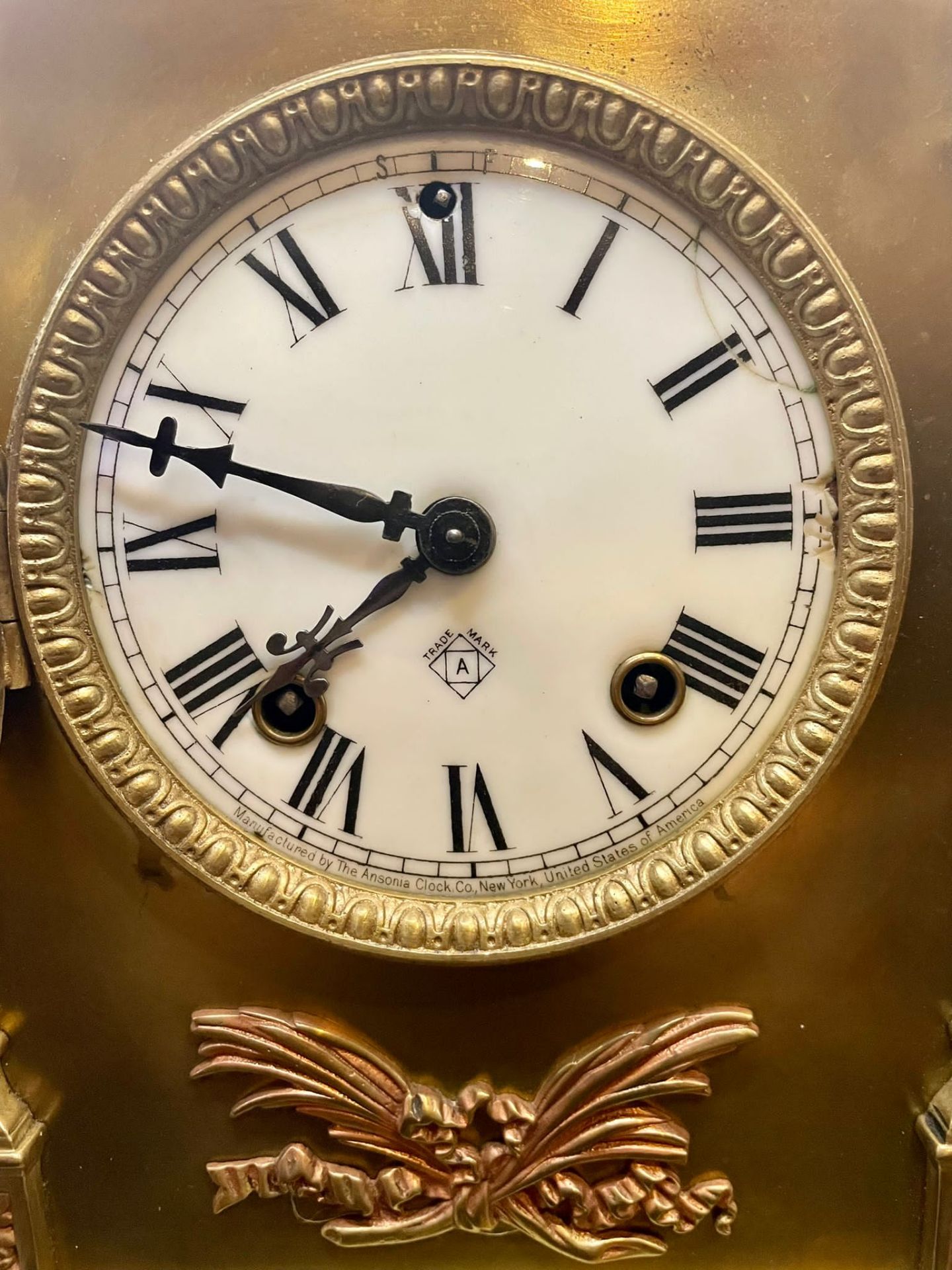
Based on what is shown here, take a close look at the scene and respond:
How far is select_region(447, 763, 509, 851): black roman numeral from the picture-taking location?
2.09 ft

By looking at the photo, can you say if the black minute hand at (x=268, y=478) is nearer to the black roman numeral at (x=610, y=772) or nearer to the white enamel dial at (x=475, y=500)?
the white enamel dial at (x=475, y=500)

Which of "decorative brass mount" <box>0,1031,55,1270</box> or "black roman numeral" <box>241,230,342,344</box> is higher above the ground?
"black roman numeral" <box>241,230,342,344</box>

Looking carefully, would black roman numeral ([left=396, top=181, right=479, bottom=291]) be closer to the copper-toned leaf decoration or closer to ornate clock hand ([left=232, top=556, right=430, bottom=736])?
ornate clock hand ([left=232, top=556, right=430, bottom=736])

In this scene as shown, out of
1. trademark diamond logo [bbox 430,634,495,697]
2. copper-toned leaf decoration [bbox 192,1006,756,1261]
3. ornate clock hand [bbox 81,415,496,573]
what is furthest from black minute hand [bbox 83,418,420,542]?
copper-toned leaf decoration [bbox 192,1006,756,1261]

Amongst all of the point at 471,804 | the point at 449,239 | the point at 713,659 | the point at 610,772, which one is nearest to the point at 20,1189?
the point at 471,804

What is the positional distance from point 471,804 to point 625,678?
161 mm

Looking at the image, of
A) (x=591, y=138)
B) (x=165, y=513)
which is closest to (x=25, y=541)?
(x=165, y=513)

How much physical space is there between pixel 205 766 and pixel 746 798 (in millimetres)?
437

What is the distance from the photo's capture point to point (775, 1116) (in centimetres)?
67

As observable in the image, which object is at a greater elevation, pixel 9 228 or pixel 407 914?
pixel 9 228

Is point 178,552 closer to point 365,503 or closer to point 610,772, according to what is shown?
point 365,503

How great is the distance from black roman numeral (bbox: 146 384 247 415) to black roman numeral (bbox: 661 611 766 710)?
0.38 meters

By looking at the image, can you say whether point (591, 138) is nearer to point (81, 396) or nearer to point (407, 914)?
point (81, 396)

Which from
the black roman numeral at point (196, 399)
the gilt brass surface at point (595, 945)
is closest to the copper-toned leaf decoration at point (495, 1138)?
the gilt brass surface at point (595, 945)
